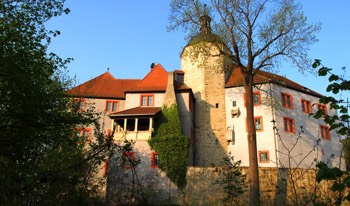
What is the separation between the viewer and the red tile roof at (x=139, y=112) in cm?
2376

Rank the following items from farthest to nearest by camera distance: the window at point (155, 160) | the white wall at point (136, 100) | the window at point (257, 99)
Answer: the window at point (257, 99) → the white wall at point (136, 100) → the window at point (155, 160)

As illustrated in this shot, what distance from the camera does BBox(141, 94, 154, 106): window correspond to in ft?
88.6

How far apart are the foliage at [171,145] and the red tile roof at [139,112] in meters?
0.81

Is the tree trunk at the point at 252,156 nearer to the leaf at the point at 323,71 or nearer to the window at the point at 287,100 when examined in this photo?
the leaf at the point at 323,71

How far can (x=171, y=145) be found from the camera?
22.6 m

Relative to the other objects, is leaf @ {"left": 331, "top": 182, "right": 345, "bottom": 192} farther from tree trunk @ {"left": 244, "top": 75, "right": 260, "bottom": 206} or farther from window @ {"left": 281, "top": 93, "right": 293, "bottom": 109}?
window @ {"left": 281, "top": 93, "right": 293, "bottom": 109}

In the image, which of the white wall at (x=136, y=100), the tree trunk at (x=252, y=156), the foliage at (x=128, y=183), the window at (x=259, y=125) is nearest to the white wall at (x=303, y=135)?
the window at (x=259, y=125)

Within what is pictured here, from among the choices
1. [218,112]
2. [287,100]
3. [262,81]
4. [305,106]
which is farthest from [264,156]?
[305,106]

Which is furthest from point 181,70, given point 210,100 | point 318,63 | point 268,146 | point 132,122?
point 318,63

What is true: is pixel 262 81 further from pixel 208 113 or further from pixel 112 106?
pixel 112 106

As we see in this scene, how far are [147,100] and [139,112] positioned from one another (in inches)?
114

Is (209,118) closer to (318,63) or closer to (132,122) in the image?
(132,122)

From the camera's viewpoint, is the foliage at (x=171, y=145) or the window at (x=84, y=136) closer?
the window at (x=84, y=136)

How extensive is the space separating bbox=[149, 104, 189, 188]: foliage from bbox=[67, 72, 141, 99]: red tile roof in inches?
275
